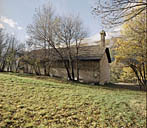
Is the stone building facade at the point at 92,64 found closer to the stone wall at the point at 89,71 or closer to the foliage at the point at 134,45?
the stone wall at the point at 89,71

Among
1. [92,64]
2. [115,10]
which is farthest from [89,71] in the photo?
[115,10]

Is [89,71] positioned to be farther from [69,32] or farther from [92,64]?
[69,32]

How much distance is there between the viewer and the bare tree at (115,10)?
303cm

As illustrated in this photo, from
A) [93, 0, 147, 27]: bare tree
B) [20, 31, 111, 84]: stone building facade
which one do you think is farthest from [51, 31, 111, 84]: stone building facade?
[93, 0, 147, 27]: bare tree

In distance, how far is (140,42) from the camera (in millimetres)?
7805

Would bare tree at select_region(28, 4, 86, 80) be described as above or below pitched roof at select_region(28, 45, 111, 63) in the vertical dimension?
above

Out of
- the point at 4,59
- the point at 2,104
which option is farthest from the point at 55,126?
the point at 4,59

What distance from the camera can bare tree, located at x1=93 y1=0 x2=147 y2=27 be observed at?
3.03 meters

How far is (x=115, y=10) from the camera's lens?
3191 millimetres

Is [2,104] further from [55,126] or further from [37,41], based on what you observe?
[37,41]

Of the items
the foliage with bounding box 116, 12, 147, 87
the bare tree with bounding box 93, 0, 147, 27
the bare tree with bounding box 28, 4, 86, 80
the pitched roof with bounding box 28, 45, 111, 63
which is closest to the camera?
the bare tree with bounding box 93, 0, 147, 27

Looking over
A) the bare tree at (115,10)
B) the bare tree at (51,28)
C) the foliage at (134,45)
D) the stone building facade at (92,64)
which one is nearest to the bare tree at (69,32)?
the bare tree at (51,28)

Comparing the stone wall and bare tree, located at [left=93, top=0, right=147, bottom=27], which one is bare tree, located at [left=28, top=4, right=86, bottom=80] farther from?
bare tree, located at [left=93, top=0, right=147, bottom=27]

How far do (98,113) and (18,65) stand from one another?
65.9 ft
